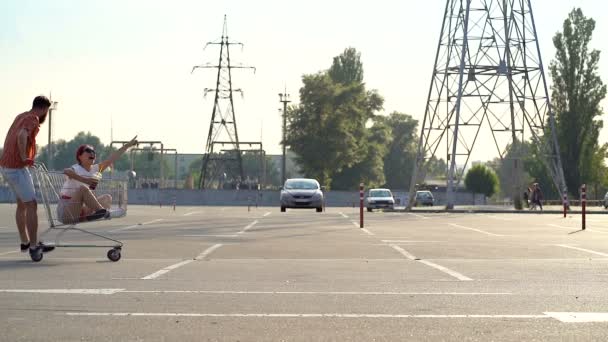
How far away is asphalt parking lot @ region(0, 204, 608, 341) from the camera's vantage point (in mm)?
6062

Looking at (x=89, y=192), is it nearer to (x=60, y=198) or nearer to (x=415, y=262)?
(x=60, y=198)

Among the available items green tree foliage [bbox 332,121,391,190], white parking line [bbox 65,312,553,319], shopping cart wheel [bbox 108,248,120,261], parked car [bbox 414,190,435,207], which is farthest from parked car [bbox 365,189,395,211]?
white parking line [bbox 65,312,553,319]

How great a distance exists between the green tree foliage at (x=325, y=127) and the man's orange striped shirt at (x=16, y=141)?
8055cm

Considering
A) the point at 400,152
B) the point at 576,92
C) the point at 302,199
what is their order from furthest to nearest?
the point at 400,152
the point at 576,92
the point at 302,199

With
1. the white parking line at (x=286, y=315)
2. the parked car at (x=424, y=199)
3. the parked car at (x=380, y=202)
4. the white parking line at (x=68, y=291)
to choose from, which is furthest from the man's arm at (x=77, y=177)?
the parked car at (x=424, y=199)

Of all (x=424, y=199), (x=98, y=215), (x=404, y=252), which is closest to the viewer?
(x=98, y=215)

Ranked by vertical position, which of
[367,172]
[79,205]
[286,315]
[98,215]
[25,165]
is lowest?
[286,315]

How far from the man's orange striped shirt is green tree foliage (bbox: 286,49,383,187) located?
80.5 metres

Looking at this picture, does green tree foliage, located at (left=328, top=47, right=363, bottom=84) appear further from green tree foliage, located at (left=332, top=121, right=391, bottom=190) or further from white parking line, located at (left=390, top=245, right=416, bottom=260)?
white parking line, located at (left=390, top=245, right=416, bottom=260)

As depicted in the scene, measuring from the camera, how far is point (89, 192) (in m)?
12.1

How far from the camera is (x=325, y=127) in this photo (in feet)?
305

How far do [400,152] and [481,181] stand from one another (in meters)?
35.3

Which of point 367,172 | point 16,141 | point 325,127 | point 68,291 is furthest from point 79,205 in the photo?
point 367,172

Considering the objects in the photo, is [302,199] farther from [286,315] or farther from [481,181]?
[481,181]
